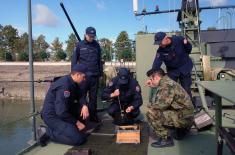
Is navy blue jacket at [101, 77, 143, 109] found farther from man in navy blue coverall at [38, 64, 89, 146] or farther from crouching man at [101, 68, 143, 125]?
man in navy blue coverall at [38, 64, 89, 146]

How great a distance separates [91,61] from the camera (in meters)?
7.50

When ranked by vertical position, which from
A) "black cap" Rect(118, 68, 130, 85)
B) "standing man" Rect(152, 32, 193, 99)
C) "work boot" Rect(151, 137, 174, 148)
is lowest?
"work boot" Rect(151, 137, 174, 148)

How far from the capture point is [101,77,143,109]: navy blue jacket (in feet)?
23.5

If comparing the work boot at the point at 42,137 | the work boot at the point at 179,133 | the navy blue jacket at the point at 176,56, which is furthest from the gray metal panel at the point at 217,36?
the work boot at the point at 42,137

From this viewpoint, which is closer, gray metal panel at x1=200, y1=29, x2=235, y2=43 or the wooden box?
the wooden box

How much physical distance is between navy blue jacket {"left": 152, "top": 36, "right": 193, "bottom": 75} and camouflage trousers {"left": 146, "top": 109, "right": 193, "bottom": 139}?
1.74 metres

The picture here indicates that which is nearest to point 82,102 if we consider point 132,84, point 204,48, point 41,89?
point 132,84

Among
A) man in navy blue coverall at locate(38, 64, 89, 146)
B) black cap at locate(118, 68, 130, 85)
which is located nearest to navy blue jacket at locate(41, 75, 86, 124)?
man in navy blue coverall at locate(38, 64, 89, 146)

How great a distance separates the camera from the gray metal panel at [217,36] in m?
12.7

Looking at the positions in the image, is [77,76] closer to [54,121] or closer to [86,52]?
[54,121]

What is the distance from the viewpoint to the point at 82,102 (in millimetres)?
6445

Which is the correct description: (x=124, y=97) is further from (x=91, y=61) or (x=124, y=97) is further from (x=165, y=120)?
(x=165, y=120)

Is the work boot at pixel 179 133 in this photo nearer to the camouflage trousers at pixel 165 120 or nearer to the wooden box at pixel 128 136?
the camouflage trousers at pixel 165 120

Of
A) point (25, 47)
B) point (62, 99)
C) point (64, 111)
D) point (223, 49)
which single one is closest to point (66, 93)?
point (62, 99)
